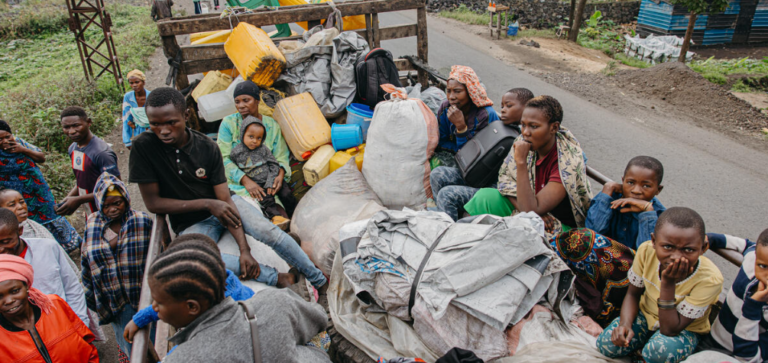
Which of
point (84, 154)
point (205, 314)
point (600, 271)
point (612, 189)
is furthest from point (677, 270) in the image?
point (84, 154)

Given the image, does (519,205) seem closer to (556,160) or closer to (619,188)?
(556,160)

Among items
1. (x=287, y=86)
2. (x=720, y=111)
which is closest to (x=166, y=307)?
(x=287, y=86)

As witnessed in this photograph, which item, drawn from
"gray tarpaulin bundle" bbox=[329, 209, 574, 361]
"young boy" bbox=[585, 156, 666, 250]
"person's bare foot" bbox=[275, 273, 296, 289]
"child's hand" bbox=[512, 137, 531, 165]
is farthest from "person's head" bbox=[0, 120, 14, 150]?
"young boy" bbox=[585, 156, 666, 250]

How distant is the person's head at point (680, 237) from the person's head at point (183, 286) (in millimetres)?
1879

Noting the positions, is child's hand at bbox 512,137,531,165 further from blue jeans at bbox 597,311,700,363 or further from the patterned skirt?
blue jeans at bbox 597,311,700,363

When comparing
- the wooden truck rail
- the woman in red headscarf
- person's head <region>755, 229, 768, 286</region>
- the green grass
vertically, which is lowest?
the green grass

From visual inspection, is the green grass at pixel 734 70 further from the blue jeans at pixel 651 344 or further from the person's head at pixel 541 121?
the blue jeans at pixel 651 344

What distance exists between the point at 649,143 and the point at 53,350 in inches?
304

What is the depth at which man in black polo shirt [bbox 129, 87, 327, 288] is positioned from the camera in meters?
2.47

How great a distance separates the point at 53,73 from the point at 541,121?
14.2 meters

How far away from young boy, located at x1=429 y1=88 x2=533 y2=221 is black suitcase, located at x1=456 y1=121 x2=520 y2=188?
0.09 metres

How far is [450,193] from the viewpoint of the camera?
324cm

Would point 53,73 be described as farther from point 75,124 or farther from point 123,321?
point 123,321

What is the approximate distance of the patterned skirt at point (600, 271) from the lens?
7.59 ft
